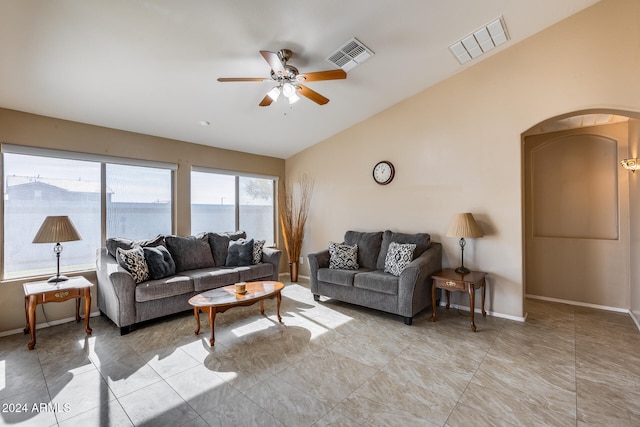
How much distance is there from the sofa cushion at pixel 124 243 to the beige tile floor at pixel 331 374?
909 millimetres

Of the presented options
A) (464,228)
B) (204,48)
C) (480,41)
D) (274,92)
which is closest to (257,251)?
(274,92)

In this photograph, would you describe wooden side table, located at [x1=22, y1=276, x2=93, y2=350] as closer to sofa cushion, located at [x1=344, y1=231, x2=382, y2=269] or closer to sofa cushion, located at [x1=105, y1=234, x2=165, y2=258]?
sofa cushion, located at [x1=105, y1=234, x2=165, y2=258]

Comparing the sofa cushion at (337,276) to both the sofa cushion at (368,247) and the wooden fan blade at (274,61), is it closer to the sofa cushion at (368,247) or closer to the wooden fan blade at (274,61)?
the sofa cushion at (368,247)

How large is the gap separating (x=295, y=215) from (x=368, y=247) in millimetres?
2014

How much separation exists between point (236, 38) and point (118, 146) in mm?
2507

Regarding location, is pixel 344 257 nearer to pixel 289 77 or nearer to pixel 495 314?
pixel 495 314

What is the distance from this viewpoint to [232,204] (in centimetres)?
543

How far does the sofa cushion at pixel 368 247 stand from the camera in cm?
437

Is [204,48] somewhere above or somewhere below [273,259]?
above

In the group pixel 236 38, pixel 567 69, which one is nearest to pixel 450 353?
pixel 567 69

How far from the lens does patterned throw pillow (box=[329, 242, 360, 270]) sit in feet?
13.9

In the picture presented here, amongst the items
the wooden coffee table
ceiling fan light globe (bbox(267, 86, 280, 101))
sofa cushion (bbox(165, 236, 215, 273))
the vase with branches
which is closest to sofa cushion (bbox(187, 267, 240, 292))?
sofa cushion (bbox(165, 236, 215, 273))

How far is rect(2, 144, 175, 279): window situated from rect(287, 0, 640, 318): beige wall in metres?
3.16

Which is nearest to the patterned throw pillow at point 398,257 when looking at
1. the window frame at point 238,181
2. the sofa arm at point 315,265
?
the sofa arm at point 315,265
